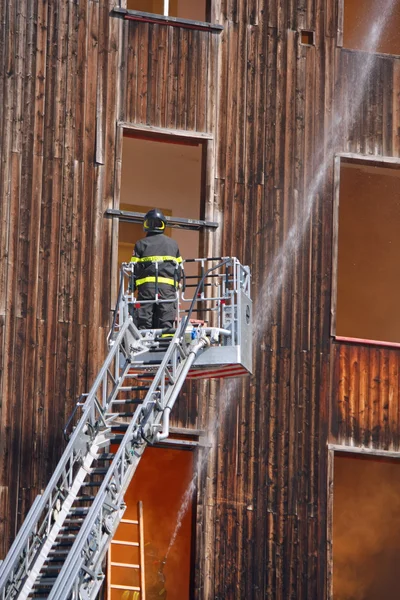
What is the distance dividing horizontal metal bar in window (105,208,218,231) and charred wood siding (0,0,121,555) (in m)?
0.18

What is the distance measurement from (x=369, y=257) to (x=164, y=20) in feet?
23.3

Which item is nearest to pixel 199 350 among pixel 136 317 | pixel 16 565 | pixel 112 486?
pixel 136 317

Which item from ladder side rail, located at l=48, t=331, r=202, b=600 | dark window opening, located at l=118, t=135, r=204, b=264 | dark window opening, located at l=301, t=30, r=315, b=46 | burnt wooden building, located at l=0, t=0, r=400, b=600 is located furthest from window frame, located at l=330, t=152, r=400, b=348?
ladder side rail, located at l=48, t=331, r=202, b=600

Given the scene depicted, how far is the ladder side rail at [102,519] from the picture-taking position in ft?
53.3

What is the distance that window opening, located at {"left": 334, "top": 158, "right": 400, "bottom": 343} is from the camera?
2741 centimetres

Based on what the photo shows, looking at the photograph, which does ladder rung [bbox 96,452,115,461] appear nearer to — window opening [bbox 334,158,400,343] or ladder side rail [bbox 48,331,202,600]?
ladder side rail [bbox 48,331,202,600]

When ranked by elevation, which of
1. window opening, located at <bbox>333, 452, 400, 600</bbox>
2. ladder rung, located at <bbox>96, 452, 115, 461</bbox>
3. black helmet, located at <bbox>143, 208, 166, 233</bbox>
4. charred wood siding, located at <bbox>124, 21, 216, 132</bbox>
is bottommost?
window opening, located at <bbox>333, 452, 400, 600</bbox>

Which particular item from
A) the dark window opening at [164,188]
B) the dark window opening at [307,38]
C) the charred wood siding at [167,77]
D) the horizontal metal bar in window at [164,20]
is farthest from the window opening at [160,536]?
the dark window opening at [307,38]

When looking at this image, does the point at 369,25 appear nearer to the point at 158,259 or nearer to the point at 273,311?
the point at 273,311

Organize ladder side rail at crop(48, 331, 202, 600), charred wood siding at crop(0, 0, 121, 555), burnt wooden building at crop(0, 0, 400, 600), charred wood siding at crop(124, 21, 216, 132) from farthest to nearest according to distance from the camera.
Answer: charred wood siding at crop(124, 21, 216, 132) < burnt wooden building at crop(0, 0, 400, 600) < charred wood siding at crop(0, 0, 121, 555) < ladder side rail at crop(48, 331, 202, 600)

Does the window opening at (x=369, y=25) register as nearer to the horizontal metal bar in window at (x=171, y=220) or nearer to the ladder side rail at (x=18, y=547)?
the horizontal metal bar in window at (x=171, y=220)

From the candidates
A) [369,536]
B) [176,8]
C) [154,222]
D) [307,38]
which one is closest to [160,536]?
[369,536]

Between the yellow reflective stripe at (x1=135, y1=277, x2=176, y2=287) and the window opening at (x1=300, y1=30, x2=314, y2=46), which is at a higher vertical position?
the window opening at (x1=300, y1=30, x2=314, y2=46)

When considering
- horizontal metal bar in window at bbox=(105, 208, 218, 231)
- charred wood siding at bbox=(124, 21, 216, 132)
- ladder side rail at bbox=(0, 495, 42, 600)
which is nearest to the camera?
ladder side rail at bbox=(0, 495, 42, 600)
